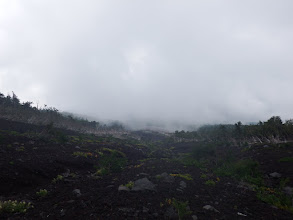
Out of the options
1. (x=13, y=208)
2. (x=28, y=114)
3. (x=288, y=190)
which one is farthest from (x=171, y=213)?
(x=28, y=114)

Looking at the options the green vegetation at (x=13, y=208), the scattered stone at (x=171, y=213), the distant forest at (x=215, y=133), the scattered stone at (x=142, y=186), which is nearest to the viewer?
the green vegetation at (x=13, y=208)

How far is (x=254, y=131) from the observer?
7550 cm

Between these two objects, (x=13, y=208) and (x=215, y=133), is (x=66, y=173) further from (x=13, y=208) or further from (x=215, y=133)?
(x=215, y=133)

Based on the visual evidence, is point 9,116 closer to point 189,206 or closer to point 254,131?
point 189,206

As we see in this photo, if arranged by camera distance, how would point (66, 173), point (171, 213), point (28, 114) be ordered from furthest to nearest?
point (28, 114), point (66, 173), point (171, 213)

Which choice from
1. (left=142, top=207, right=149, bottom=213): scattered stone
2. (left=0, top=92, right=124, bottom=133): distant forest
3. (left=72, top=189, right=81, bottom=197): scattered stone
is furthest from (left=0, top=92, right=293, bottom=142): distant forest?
(left=142, top=207, right=149, bottom=213): scattered stone

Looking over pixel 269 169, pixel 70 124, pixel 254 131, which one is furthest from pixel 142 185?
pixel 70 124

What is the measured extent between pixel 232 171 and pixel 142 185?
1957 centimetres

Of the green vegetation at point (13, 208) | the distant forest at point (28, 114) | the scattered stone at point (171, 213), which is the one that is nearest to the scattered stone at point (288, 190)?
the scattered stone at point (171, 213)

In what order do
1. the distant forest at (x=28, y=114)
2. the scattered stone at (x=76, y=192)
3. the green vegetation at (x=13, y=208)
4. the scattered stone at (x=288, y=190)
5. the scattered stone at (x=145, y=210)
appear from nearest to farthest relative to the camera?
1. the green vegetation at (x=13, y=208)
2. the scattered stone at (x=145, y=210)
3. the scattered stone at (x=76, y=192)
4. the scattered stone at (x=288, y=190)
5. the distant forest at (x=28, y=114)

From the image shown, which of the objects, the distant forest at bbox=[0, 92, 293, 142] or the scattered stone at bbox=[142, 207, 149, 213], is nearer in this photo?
the scattered stone at bbox=[142, 207, 149, 213]

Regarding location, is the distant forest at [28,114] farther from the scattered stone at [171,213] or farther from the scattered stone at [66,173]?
the scattered stone at [171,213]

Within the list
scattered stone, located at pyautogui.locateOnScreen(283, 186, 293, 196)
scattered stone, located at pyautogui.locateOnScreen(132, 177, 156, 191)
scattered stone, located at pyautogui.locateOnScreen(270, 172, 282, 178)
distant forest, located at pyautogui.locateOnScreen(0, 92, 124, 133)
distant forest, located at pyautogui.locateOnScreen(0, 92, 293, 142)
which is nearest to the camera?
scattered stone, located at pyautogui.locateOnScreen(132, 177, 156, 191)

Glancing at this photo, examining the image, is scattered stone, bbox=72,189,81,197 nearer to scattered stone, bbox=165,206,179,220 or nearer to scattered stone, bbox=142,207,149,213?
scattered stone, bbox=142,207,149,213
